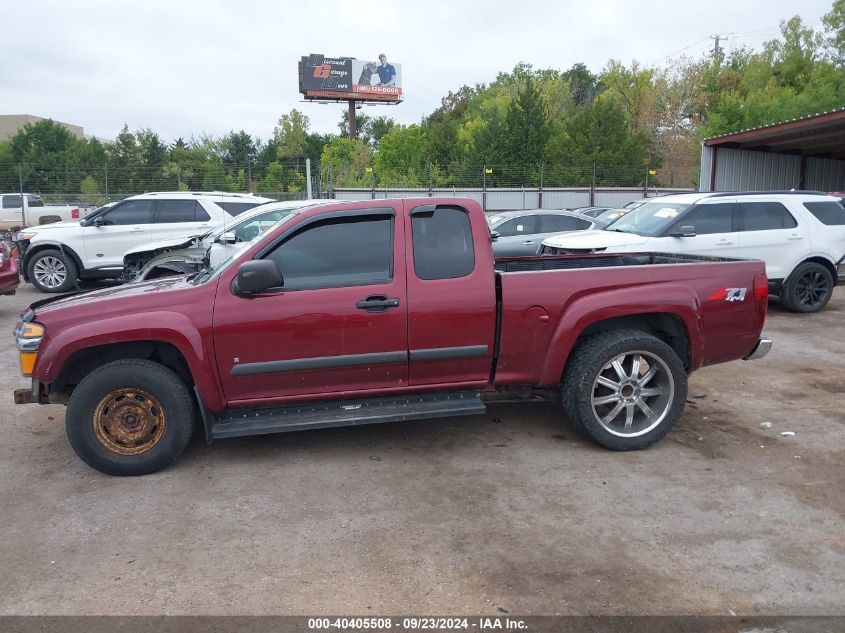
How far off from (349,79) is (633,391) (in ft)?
191

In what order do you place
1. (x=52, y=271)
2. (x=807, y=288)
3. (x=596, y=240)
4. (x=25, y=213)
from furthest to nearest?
(x=25, y=213)
(x=52, y=271)
(x=807, y=288)
(x=596, y=240)

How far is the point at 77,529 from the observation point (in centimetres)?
401

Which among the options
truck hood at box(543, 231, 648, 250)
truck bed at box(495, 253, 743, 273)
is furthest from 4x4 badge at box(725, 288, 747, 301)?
truck hood at box(543, 231, 648, 250)

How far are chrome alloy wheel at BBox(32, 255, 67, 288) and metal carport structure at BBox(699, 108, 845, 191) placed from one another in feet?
57.9

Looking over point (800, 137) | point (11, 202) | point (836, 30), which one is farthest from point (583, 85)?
point (11, 202)

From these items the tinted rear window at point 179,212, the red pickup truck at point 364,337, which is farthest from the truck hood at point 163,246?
the red pickup truck at point 364,337

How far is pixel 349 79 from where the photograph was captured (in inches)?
2311

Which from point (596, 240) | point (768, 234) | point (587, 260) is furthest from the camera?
point (768, 234)

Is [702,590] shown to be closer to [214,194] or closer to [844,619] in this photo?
[844,619]

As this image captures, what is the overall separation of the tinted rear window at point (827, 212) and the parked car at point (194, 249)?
761 cm

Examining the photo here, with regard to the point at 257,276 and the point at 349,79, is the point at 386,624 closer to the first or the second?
the point at 257,276

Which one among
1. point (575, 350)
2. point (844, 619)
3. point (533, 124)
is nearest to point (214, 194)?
point (575, 350)

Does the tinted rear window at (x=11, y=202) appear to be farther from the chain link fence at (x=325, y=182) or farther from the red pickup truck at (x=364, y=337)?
the red pickup truck at (x=364, y=337)

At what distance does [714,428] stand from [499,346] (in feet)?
6.76
